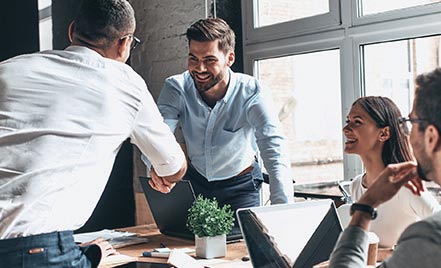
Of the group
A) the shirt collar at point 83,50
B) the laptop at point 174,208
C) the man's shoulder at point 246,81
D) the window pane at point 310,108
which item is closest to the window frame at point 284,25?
the window pane at point 310,108

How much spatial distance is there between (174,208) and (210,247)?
40 centimetres

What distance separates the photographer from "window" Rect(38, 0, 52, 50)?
3.93m

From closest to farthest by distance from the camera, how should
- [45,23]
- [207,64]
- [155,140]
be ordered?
[155,140], [207,64], [45,23]

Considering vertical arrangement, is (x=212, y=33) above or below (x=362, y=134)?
above

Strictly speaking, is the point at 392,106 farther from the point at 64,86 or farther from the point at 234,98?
the point at 64,86

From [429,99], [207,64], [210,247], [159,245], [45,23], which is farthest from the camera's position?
[45,23]

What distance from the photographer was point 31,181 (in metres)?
1.56

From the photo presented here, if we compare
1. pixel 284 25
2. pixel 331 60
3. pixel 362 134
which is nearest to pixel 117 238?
pixel 362 134

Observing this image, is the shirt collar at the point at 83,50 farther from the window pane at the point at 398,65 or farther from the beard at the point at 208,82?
the window pane at the point at 398,65

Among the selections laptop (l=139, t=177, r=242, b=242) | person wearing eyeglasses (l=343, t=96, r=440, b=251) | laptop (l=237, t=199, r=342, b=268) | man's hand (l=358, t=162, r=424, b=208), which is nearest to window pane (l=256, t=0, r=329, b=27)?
person wearing eyeglasses (l=343, t=96, r=440, b=251)

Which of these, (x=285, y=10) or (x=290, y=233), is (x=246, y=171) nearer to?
(x=290, y=233)

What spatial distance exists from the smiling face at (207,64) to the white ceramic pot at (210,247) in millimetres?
840

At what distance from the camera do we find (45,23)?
3.94 m

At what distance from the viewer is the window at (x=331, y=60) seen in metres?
2.73
